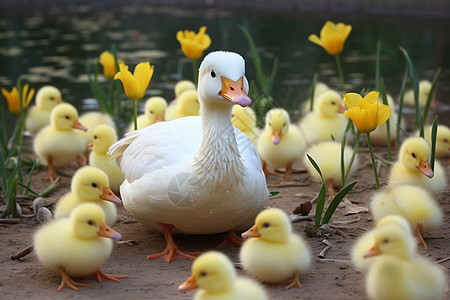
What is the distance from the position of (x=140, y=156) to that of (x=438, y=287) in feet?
6.06

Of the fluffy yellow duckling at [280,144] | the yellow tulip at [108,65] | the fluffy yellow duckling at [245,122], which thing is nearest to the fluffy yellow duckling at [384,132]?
the fluffy yellow duckling at [280,144]

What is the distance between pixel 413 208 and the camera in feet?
12.5

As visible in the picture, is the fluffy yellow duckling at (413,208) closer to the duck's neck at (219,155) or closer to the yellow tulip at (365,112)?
the yellow tulip at (365,112)

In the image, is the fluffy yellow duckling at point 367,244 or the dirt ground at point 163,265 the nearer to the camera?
the fluffy yellow duckling at point 367,244

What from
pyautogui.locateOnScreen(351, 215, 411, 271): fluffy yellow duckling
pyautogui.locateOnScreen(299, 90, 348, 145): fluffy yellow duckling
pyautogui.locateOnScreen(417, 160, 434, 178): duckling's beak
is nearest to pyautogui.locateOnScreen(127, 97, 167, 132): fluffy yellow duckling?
pyautogui.locateOnScreen(299, 90, 348, 145): fluffy yellow duckling

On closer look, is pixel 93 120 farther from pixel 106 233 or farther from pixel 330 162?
pixel 106 233

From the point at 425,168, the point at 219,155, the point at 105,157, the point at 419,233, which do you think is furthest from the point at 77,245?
the point at 425,168

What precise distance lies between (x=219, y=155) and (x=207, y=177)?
133 millimetres

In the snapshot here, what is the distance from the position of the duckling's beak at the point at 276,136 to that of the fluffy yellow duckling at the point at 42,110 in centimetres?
249

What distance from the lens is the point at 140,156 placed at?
403cm

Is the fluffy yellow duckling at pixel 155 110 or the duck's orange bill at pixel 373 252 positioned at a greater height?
the fluffy yellow duckling at pixel 155 110

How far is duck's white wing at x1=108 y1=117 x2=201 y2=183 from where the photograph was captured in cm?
387

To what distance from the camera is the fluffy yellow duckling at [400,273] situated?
2861 mm

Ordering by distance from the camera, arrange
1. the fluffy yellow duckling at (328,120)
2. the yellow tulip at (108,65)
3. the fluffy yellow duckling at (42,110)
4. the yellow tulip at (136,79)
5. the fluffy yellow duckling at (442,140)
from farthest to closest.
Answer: the fluffy yellow duckling at (42,110) → the yellow tulip at (108,65) → the fluffy yellow duckling at (328,120) → the fluffy yellow duckling at (442,140) → the yellow tulip at (136,79)
